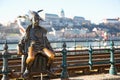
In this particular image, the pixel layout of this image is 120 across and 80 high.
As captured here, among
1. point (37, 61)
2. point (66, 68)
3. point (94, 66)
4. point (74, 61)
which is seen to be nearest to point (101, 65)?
point (94, 66)

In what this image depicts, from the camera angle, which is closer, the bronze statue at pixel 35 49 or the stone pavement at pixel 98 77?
the bronze statue at pixel 35 49

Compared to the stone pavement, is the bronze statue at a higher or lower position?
higher

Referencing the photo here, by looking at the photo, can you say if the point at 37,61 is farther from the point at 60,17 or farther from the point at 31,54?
the point at 60,17

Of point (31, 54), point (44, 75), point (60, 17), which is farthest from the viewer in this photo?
point (60, 17)

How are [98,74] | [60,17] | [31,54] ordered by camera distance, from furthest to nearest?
[60,17] < [98,74] < [31,54]

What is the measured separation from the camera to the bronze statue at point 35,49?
8094 mm

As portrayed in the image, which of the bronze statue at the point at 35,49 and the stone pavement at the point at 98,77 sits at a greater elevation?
the bronze statue at the point at 35,49

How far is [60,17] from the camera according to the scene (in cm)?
16250

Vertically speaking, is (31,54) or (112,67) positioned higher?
(31,54)

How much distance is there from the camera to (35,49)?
810 cm

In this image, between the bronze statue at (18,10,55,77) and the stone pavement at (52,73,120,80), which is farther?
the stone pavement at (52,73,120,80)

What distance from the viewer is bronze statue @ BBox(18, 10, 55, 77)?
319 inches

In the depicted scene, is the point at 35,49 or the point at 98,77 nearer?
the point at 35,49

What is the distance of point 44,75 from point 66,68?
0.95 metres
